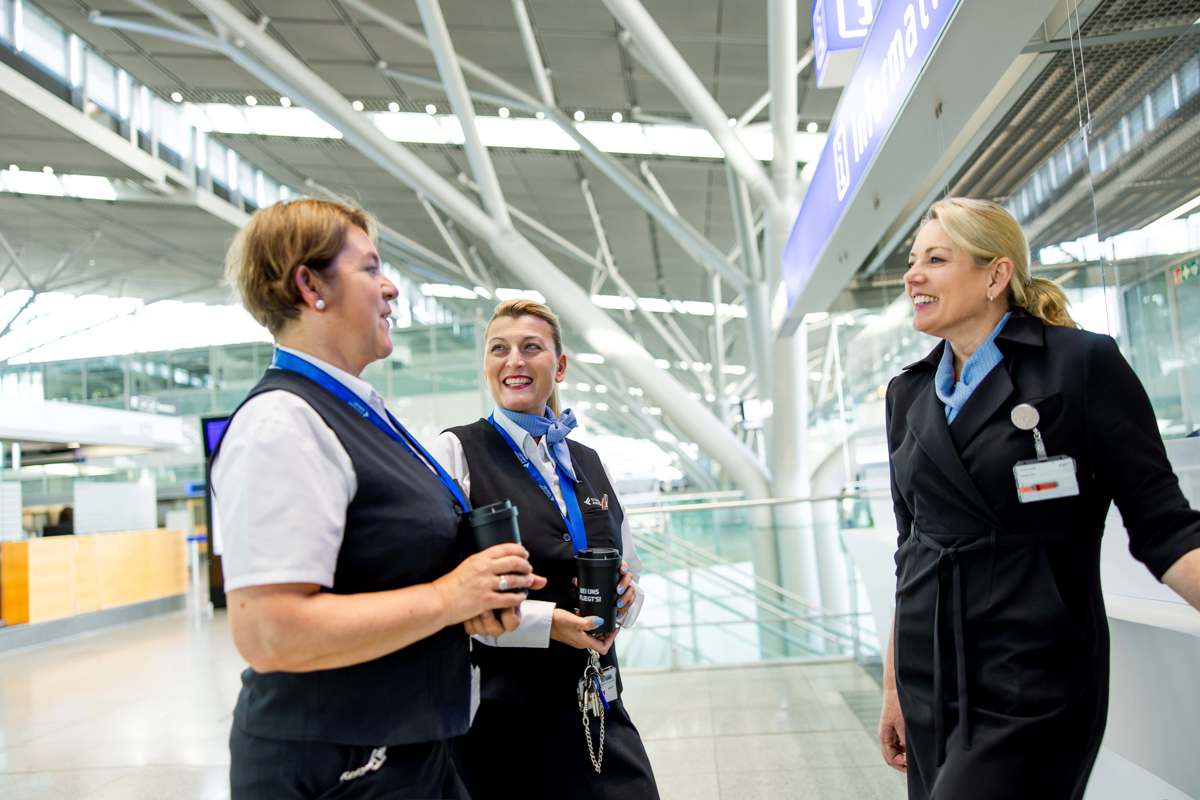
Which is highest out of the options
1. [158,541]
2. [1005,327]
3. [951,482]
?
[1005,327]

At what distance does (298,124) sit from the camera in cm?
1588

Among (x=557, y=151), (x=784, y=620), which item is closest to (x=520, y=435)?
(x=784, y=620)

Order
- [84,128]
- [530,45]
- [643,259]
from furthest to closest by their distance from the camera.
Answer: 1. [643,259]
2. [84,128]
3. [530,45]

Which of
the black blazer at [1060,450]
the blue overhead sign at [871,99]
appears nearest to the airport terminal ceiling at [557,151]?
the blue overhead sign at [871,99]

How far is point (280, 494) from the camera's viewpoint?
3.86 ft

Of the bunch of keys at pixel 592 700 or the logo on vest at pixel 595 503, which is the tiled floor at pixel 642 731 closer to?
the bunch of keys at pixel 592 700

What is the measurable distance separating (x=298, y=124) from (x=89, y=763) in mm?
13188

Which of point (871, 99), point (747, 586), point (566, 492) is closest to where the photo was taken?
point (566, 492)

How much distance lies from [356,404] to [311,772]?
55 centimetres

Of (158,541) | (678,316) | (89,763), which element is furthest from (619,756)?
(678,316)

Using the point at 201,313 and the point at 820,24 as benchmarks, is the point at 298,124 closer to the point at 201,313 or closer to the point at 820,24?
the point at 201,313

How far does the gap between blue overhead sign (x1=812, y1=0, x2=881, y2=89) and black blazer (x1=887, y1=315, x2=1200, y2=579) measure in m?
3.79

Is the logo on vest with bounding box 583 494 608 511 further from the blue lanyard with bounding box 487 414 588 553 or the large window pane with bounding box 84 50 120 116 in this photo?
the large window pane with bounding box 84 50 120 116

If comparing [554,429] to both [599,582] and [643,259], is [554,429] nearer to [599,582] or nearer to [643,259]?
[599,582]
